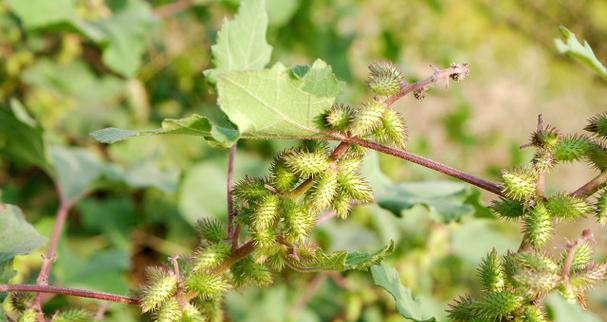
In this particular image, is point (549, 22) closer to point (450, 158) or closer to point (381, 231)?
point (450, 158)

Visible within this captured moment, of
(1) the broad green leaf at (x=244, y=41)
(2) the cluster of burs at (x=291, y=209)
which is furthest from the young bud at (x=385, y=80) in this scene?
(1) the broad green leaf at (x=244, y=41)

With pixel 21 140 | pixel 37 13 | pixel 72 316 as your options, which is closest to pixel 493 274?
pixel 72 316

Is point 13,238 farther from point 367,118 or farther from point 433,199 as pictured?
point 433,199

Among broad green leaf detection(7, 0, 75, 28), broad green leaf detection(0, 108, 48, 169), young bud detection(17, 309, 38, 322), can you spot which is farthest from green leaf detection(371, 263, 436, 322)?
broad green leaf detection(7, 0, 75, 28)

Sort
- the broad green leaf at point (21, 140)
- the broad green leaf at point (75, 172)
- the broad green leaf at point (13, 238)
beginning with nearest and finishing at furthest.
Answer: the broad green leaf at point (13, 238)
the broad green leaf at point (21, 140)
the broad green leaf at point (75, 172)

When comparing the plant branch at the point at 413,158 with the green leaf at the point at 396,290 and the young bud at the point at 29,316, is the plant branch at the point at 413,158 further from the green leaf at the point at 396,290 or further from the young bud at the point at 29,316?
the young bud at the point at 29,316

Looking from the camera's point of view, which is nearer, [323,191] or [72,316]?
[323,191]
